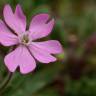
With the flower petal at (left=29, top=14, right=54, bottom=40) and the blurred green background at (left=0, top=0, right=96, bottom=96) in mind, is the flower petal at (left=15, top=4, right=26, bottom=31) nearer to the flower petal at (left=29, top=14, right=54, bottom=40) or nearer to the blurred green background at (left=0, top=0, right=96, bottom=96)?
the flower petal at (left=29, top=14, right=54, bottom=40)

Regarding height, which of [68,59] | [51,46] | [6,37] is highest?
[6,37]

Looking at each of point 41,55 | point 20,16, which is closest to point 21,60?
point 41,55

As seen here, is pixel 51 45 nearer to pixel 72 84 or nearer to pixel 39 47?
pixel 39 47

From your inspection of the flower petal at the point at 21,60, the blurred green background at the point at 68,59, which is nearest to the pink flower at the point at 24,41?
the flower petal at the point at 21,60

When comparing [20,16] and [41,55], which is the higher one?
[20,16]

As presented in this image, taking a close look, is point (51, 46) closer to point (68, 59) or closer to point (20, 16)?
point (20, 16)

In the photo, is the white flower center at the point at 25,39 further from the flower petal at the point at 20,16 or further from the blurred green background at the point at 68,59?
the blurred green background at the point at 68,59

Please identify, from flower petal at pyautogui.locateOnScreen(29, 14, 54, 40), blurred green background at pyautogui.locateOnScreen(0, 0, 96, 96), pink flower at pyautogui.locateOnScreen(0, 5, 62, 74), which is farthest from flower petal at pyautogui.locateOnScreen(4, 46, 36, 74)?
blurred green background at pyautogui.locateOnScreen(0, 0, 96, 96)
